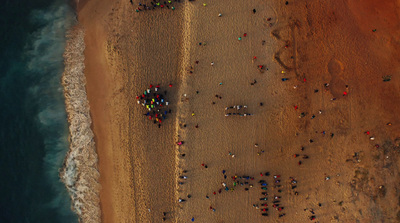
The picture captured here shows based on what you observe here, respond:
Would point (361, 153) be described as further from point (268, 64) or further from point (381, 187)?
point (268, 64)

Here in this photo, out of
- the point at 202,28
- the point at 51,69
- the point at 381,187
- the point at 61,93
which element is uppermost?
the point at 202,28

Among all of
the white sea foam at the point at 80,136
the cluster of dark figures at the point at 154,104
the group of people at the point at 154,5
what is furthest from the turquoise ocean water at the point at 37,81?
the cluster of dark figures at the point at 154,104

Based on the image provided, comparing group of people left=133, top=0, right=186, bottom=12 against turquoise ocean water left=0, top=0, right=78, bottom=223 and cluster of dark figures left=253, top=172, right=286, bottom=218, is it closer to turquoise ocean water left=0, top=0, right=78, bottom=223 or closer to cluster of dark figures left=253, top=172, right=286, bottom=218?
turquoise ocean water left=0, top=0, right=78, bottom=223

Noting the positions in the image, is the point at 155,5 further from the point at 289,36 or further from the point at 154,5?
the point at 289,36

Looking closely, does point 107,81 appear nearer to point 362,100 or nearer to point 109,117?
point 109,117

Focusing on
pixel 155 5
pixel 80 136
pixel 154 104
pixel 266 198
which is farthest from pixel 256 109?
pixel 80 136

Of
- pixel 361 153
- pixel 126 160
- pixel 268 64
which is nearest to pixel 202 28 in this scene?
pixel 268 64

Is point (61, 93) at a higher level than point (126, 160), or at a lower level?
higher
